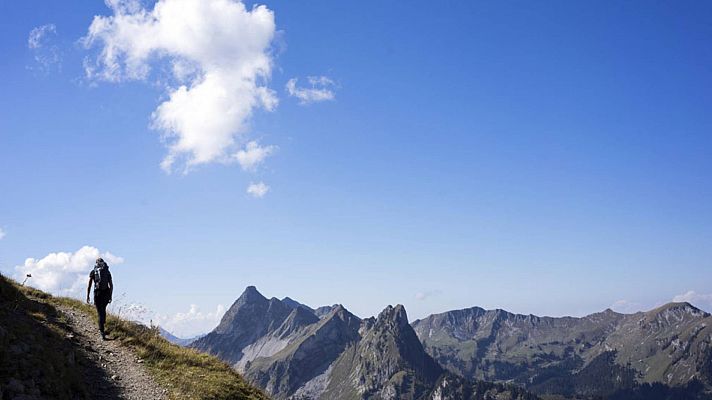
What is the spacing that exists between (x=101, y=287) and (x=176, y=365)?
531 cm

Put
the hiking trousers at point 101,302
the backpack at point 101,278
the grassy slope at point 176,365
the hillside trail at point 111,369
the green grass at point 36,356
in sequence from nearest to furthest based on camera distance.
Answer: the green grass at point 36,356 < the hillside trail at point 111,369 < the grassy slope at point 176,365 < the hiking trousers at point 101,302 < the backpack at point 101,278

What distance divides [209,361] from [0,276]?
39.6 ft

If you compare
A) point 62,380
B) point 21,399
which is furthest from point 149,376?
point 21,399

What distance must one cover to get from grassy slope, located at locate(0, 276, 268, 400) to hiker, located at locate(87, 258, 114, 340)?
1.22m

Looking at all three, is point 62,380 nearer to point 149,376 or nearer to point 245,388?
point 149,376

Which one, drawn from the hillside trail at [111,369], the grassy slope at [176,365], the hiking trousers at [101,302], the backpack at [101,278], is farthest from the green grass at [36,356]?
the grassy slope at [176,365]

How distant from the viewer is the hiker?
2100 cm

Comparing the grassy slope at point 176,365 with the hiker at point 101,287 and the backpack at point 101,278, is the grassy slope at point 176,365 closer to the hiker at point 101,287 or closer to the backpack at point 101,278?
the hiker at point 101,287

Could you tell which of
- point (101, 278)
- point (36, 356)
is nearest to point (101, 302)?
point (101, 278)

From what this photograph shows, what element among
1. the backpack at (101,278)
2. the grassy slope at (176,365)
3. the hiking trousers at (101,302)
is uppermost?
the backpack at (101,278)

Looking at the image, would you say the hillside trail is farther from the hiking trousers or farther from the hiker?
the hiker

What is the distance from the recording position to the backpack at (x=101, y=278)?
21209 millimetres

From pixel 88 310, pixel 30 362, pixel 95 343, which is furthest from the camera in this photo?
pixel 88 310

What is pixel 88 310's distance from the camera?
→ 80.1 ft
